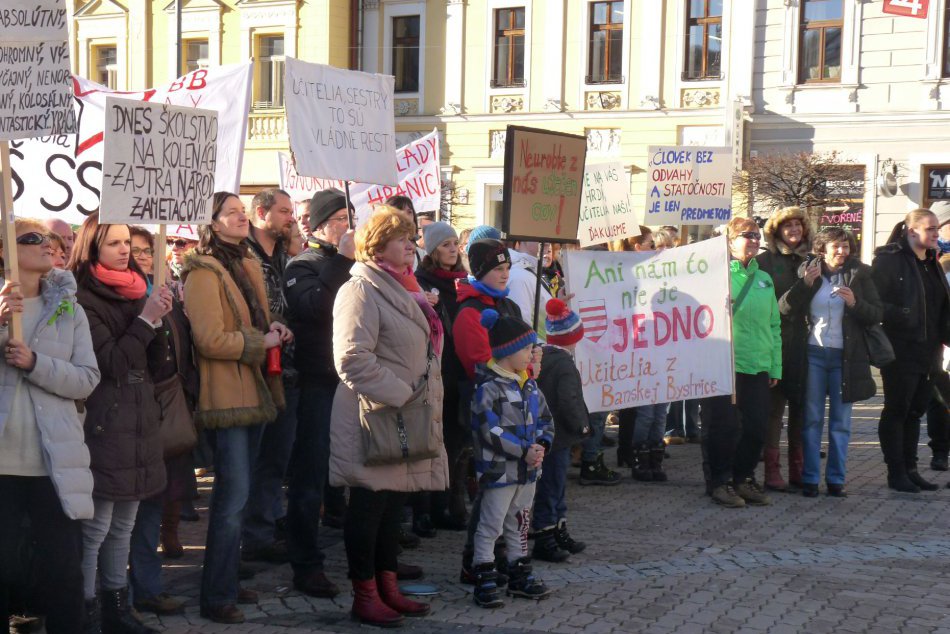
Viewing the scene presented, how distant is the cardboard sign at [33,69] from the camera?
5145mm

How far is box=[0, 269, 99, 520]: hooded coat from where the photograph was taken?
4715 mm

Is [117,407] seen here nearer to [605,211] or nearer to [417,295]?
[417,295]

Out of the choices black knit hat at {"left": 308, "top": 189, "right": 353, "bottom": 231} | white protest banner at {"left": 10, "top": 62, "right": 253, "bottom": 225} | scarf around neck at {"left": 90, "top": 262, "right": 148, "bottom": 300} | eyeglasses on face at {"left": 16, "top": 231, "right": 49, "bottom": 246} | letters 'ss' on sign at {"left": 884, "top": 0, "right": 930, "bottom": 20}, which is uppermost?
letters 'ss' on sign at {"left": 884, "top": 0, "right": 930, "bottom": 20}

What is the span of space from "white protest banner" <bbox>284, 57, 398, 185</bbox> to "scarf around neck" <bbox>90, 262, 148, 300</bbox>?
88.6 inches

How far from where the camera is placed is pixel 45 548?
4.80 m

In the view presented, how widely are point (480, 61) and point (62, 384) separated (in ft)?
81.5

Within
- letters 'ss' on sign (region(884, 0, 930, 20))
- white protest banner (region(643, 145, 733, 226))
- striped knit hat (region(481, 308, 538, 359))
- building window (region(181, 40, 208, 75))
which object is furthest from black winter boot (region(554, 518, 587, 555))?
building window (region(181, 40, 208, 75))

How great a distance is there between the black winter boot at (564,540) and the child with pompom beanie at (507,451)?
79 centimetres

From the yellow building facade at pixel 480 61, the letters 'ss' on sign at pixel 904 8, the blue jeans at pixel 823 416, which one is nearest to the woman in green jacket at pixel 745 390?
the blue jeans at pixel 823 416

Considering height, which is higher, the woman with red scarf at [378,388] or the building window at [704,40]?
the building window at [704,40]

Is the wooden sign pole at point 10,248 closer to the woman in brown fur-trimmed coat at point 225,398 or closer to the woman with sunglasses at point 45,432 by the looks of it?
the woman with sunglasses at point 45,432

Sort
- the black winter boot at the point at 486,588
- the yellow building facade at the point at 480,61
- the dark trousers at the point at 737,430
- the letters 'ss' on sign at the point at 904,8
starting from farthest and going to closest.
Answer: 1. the yellow building facade at the point at 480,61
2. the letters 'ss' on sign at the point at 904,8
3. the dark trousers at the point at 737,430
4. the black winter boot at the point at 486,588

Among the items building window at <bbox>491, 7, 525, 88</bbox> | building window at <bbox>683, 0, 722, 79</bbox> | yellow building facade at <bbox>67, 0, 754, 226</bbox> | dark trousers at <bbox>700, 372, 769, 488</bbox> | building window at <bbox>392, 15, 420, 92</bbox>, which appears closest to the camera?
dark trousers at <bbox>700, 372, 769, 488</bbox>

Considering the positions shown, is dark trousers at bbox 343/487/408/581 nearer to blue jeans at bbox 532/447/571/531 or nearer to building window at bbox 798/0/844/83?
blue jeans at bbox 532/447/571/531
